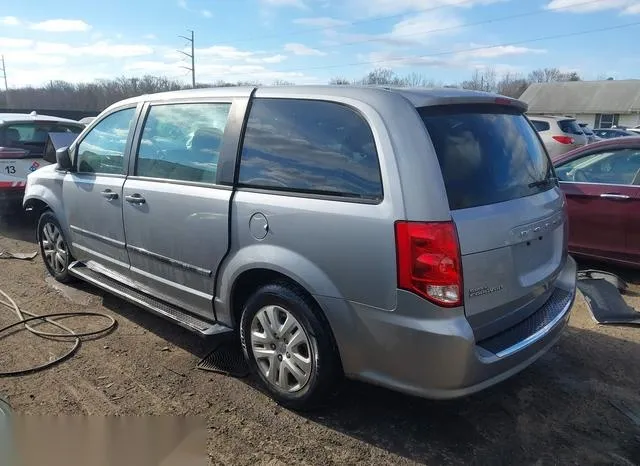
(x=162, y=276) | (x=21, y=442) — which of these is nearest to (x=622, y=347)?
(x=162, y=276)

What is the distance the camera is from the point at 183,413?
10.4 ft

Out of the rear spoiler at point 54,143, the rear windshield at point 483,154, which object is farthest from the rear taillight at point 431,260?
the rear spoiler at point 54,143

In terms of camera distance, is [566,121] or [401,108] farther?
[566,121]

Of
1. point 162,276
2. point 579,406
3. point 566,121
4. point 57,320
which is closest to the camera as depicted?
point 579,406

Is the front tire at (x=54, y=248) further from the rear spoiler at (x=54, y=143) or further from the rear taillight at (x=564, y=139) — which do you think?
the rear taillight at (x=564, y=139)

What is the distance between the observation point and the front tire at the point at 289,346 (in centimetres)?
295

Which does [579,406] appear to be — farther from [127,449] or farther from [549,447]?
[127,449]

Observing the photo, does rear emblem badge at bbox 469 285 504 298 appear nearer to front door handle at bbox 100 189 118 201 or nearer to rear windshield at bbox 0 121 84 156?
front door handle at bbox 100 189 118 201

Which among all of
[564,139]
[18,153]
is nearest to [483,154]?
[18,153]

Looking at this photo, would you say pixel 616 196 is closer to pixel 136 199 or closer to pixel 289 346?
pixel 289 346

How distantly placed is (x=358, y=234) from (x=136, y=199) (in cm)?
205

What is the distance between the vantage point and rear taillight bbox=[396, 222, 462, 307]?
2535 millimetres

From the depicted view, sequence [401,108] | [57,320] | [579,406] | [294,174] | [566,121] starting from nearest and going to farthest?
[401,108]
[294,174]
[579,406]
[57,320]
[566,121]

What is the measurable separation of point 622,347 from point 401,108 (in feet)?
9.14
